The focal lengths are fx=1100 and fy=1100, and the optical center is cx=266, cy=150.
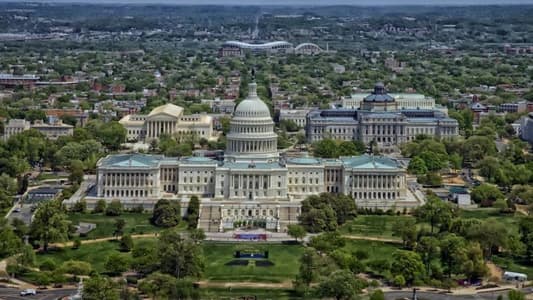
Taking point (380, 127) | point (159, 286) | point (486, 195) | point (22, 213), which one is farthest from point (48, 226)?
point (380, 127)

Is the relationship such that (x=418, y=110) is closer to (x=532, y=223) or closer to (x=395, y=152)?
(x=395, y=152)

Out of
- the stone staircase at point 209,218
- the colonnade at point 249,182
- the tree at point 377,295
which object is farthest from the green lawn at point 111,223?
the tree at point 377,295

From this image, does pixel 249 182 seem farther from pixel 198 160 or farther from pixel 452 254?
pixel 452 254

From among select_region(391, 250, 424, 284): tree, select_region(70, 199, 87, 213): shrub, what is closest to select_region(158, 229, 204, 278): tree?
select_region(391, 250, 424, 284): tree

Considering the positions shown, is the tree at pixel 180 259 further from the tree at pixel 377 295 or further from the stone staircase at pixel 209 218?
the stone staircase at pixel 209 218

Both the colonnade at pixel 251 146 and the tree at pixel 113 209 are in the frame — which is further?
the colonnade at pixel 251 146

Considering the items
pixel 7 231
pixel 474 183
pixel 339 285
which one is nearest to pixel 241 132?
pixel 474 183
